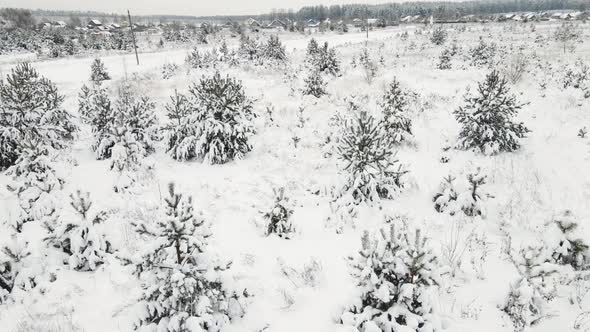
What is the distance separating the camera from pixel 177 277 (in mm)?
3400

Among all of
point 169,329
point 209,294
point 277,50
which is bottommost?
point 169,329

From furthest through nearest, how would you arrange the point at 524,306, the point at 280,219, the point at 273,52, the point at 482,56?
the point at 273,52 → the point at 482,56 → the point at 280,219 → the point at 524,306

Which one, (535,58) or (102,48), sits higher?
(102,48)

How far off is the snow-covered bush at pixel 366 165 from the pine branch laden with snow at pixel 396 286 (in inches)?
136

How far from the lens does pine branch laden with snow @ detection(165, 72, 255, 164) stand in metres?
9.41

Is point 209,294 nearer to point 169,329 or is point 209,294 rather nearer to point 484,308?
point 169,329

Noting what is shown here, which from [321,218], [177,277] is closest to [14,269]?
[177,277]

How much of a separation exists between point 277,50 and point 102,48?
25739 millimetres

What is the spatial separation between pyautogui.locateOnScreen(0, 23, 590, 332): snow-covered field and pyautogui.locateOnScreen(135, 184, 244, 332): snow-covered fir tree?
13.8 inches

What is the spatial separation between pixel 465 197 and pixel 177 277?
16.7 feet

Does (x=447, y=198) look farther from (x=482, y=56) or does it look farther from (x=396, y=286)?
(x=482, y=56)

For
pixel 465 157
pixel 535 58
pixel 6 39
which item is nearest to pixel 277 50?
pixel 535 58

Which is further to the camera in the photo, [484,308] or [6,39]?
[6,39]

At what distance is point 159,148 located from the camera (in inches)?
422
